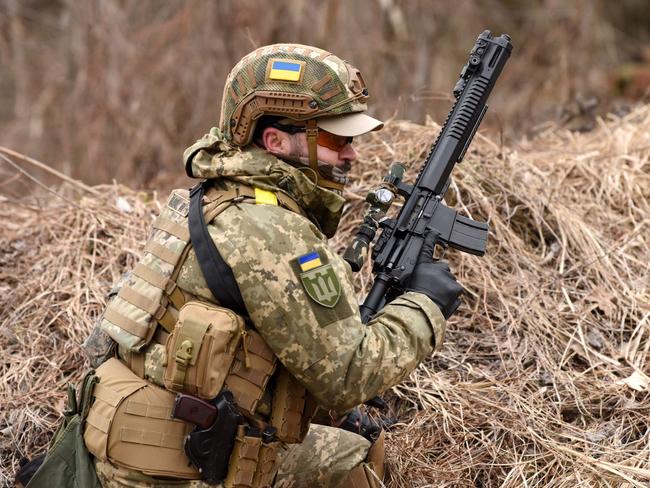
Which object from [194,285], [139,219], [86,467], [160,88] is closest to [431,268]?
[194,285]

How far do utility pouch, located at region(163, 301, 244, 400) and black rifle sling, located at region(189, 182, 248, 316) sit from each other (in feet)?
0.20

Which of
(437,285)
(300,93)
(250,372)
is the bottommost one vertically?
(250,372)

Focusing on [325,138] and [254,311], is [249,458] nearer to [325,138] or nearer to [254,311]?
[254,311]

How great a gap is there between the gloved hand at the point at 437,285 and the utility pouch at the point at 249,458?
80cm

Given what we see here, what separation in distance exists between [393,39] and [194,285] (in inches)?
336

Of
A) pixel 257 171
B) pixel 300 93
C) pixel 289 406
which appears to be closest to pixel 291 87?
pixel 300 93

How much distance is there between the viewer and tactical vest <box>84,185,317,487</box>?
9.18 ft

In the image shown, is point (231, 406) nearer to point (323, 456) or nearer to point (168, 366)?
point (168, 366)

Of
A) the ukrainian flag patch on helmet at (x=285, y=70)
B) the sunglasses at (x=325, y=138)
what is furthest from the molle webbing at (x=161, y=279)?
the ukrainian flag patch on helmet at (x=285, y=70)

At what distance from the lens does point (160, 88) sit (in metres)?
9.53

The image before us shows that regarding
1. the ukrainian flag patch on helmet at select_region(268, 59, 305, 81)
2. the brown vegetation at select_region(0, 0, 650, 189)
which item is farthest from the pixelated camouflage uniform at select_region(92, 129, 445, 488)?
the brown vegetation at select_region(0, 0, 650, 189)

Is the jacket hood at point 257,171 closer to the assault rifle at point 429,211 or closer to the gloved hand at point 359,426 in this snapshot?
the assault rifle at point 429,211

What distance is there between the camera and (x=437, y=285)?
3158 millimetres

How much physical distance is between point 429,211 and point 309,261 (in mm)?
799
